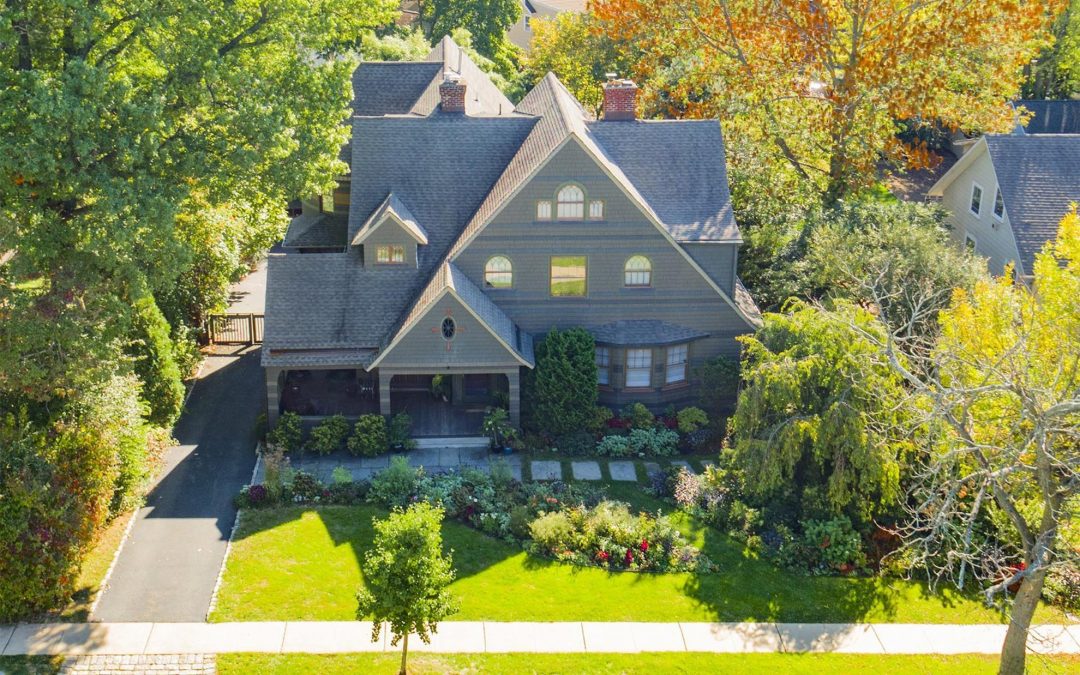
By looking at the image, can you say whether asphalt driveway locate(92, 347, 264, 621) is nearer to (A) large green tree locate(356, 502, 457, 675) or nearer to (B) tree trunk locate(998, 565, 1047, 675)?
(A) large green tree locate(356, 502, 457, 675)

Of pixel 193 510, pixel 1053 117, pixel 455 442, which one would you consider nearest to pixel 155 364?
pixel 193 510

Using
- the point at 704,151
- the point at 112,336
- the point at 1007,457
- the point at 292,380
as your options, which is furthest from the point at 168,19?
the point at 1007,457

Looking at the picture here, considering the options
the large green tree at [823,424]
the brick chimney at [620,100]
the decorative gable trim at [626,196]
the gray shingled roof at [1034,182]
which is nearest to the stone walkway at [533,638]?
the large green tree at [823,424]

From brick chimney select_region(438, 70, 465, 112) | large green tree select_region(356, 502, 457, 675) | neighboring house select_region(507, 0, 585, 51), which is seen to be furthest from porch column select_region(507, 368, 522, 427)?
neighboring house select_region(507, 0, 585, 51)

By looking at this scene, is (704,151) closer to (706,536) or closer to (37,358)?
(706,536)

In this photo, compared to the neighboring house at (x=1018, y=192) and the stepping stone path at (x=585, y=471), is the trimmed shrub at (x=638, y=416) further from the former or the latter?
the neighboring house at (x=1018, y=192)

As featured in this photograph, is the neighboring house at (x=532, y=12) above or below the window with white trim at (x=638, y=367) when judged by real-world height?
above
